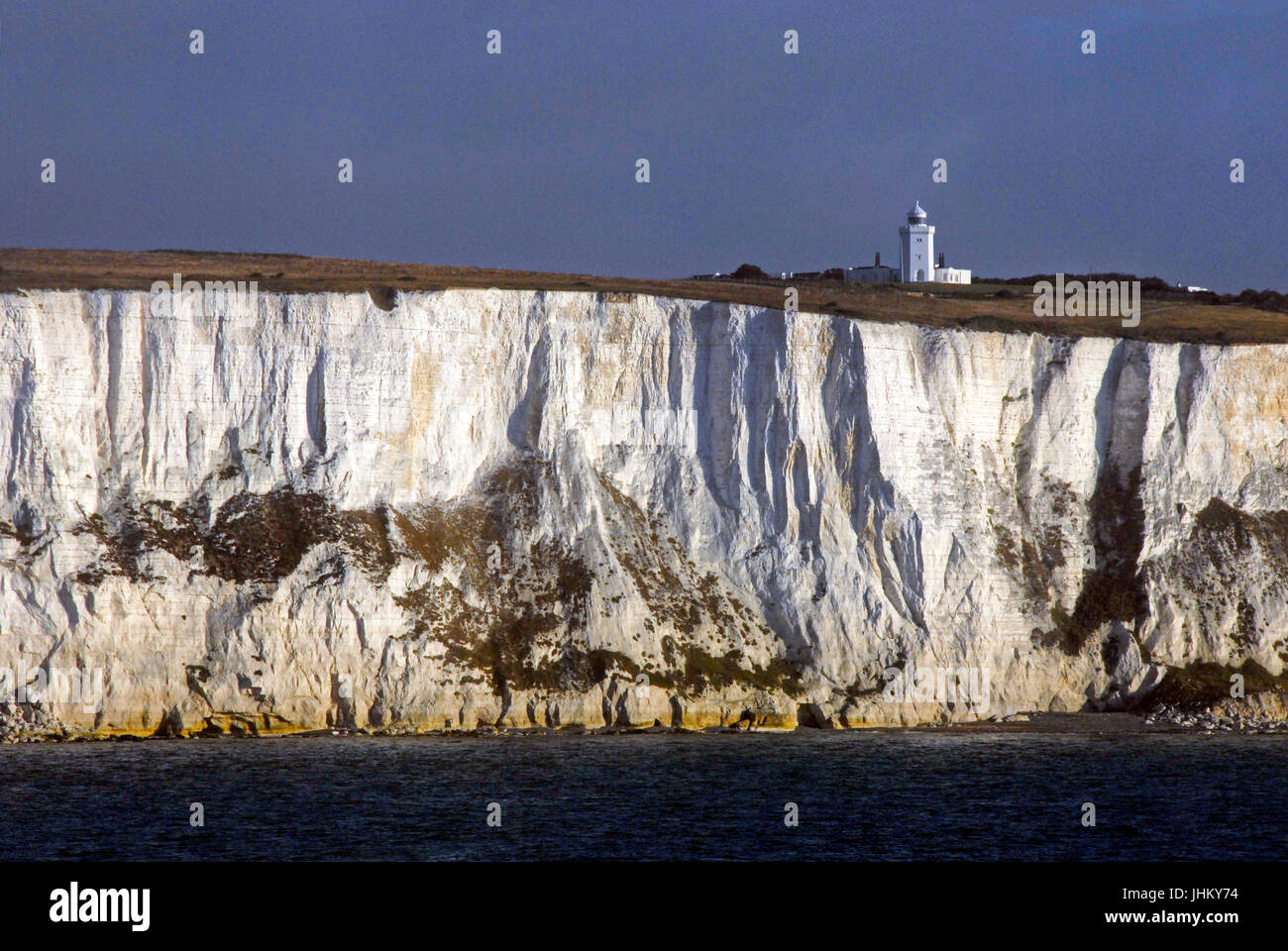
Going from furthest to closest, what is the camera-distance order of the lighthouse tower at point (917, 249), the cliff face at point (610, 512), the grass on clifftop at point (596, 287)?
the lighthouse tower at point (917, 249), the grass on clifftop at point (596, 287), the cliff face at point (610, 512)

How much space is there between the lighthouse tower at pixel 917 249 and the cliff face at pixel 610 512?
27932 millimetres

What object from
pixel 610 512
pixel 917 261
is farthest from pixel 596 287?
pixel 917 261

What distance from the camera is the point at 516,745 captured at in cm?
4194

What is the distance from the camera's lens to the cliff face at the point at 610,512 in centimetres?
4459

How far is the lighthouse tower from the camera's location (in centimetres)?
8525

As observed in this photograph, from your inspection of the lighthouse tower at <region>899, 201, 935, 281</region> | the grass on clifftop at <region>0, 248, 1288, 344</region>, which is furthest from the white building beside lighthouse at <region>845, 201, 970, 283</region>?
the grass on clifftop at <region>0, 248, 1288, 344</region>

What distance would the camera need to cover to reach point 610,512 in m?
51.1

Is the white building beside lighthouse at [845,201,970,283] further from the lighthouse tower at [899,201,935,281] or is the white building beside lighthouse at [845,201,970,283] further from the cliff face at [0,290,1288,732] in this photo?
the cliff face at [0,290,1288,732]

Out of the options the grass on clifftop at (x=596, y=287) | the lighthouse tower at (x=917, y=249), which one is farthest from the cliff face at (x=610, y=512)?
the lighthouse tower at (x=917, y=249)

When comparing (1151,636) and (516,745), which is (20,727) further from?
(1151,636)

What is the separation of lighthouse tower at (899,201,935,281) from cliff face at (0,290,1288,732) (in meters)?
27.9

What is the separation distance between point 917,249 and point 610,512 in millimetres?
40211

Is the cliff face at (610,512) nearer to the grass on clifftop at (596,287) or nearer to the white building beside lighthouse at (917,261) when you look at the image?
the grass on clifftop at (596,287)
